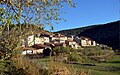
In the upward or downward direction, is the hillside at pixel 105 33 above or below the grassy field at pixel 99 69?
above

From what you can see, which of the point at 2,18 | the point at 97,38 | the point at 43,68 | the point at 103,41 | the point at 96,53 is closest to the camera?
the point at 2,18

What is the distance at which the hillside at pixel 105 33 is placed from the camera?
93544 mm

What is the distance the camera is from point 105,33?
107m

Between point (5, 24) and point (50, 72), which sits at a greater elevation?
point (5, 24)

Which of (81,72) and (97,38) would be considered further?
(97,38)

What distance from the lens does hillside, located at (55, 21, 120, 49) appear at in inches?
3683

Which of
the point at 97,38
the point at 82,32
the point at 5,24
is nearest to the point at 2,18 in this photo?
the point at 5,24

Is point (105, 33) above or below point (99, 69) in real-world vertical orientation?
above

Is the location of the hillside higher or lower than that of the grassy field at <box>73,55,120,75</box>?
higher

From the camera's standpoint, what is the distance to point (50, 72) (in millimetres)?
10656

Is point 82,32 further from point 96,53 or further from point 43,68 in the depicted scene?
point 43,68

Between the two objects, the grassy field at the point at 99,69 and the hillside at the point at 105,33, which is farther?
the hillside at the point at 105,33

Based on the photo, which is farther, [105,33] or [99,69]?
[105,33]

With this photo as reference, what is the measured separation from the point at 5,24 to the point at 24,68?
15.5 ft
